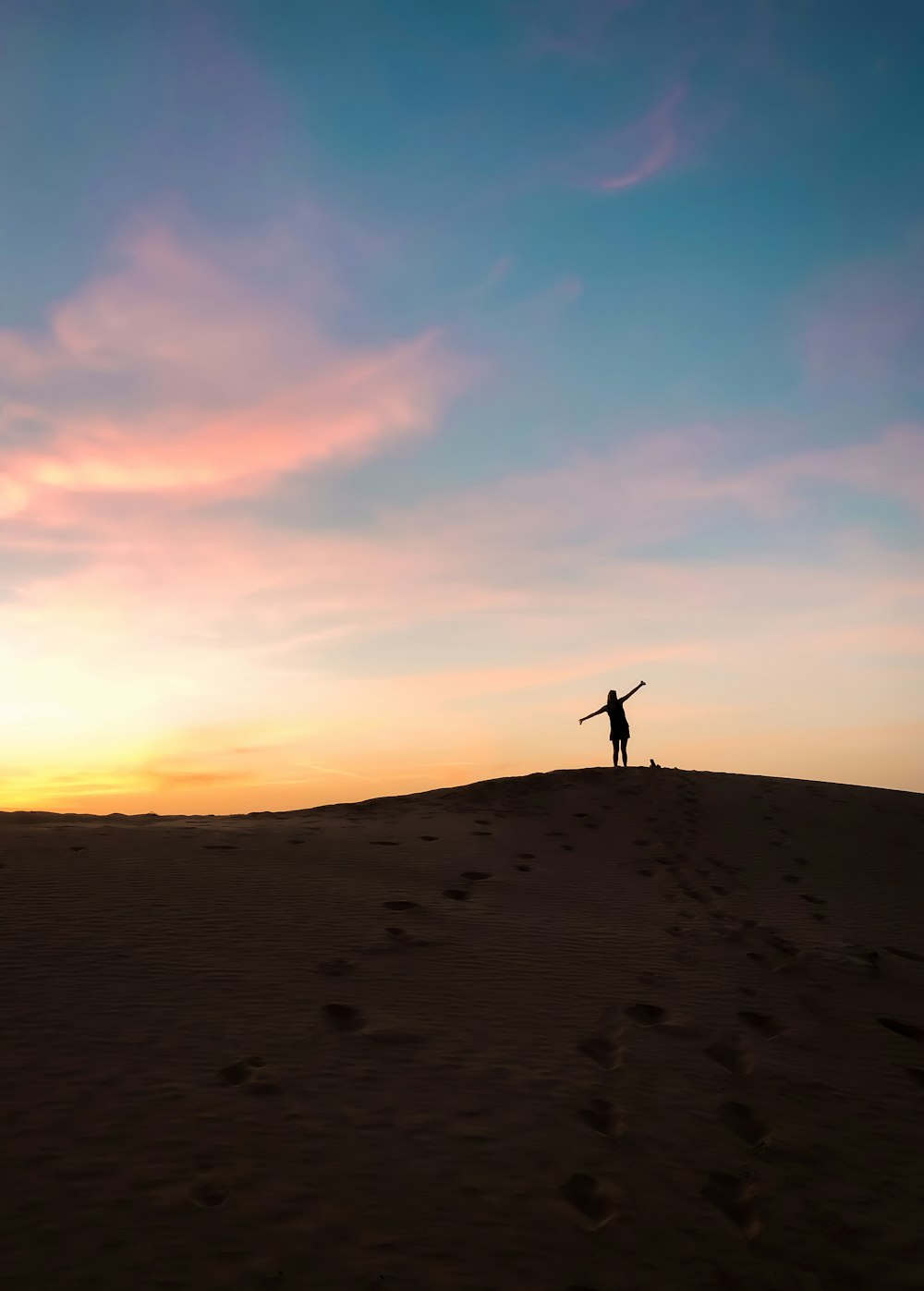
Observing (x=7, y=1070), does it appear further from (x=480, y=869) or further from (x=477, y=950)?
(x=480, y=869)

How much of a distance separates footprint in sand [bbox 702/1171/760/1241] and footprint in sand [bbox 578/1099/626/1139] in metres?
0.51

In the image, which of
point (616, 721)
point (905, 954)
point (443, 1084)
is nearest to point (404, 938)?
point (443, 1084)

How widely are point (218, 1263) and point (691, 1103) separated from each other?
2.70m

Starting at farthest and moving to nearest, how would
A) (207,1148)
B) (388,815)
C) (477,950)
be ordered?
(388,815) → (477,950) → (207,1148)

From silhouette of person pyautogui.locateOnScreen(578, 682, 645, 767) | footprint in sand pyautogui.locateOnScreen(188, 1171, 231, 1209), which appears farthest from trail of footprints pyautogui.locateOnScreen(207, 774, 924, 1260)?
silhouette of person pyautogui.locateOnScreen(578, 682, 645, 767)

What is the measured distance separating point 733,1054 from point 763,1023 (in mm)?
757

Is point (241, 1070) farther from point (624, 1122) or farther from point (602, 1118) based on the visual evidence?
point (624, 1122)

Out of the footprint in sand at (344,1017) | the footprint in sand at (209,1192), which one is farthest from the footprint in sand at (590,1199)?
the footprint in sand at (344,1017)

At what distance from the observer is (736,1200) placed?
379 centimetres

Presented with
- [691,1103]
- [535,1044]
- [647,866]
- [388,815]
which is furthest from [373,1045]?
[388,815]

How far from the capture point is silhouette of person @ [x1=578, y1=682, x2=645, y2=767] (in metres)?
19.1

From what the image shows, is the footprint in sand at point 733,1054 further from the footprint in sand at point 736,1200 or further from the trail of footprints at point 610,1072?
the footprint in sand at point 736,1200

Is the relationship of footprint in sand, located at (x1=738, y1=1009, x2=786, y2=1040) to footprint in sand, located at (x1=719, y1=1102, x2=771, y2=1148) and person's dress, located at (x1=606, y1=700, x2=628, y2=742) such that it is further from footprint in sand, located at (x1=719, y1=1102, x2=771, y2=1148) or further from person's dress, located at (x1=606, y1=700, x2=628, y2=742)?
person's dress, located at (x1=606, y1=700, x2=628, y2=742)

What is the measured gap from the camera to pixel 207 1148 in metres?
3.76
